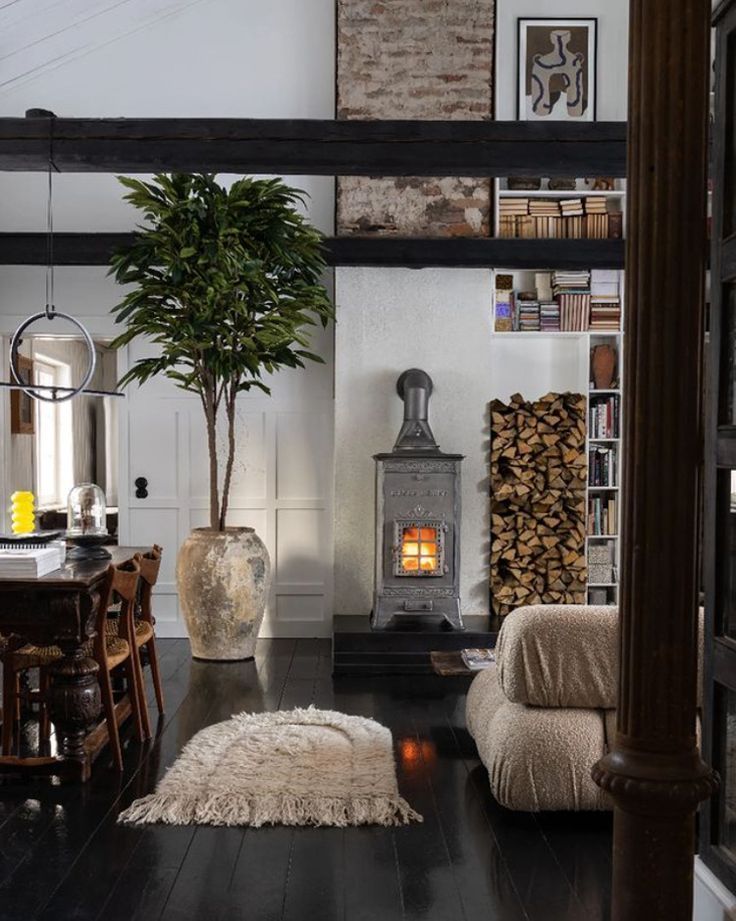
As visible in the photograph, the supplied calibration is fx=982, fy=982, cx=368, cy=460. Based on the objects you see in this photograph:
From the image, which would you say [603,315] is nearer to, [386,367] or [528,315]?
[528,315]

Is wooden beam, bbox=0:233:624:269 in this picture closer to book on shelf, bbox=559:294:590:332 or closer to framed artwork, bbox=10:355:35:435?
book on shelf, bbox=559:294:590:332

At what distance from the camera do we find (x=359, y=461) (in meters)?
6.52

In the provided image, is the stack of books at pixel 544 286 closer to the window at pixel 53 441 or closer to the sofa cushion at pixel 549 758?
the sofa cushion at pixel 549 758

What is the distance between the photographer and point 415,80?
6.55 meters

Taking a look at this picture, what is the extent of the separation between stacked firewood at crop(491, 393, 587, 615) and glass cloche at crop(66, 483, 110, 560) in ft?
9.36

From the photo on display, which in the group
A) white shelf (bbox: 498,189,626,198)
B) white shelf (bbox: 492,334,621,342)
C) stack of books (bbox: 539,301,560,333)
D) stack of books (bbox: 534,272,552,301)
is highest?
white shelf (bbox: 498,189,626,198)

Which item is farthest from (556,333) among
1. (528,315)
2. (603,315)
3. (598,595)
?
(598,595)

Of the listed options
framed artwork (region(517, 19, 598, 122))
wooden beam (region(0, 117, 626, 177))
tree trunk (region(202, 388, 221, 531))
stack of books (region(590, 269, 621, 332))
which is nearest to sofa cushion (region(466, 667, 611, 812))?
wooden beam (region(0, 117, 626, 177))

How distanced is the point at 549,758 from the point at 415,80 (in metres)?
4.82

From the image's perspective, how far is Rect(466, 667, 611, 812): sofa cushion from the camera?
129 inches

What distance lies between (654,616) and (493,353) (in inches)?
206

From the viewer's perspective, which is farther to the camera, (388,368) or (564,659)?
(388,368)

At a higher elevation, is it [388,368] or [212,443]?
[388,368]

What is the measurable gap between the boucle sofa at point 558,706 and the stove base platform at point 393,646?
7.84ft
